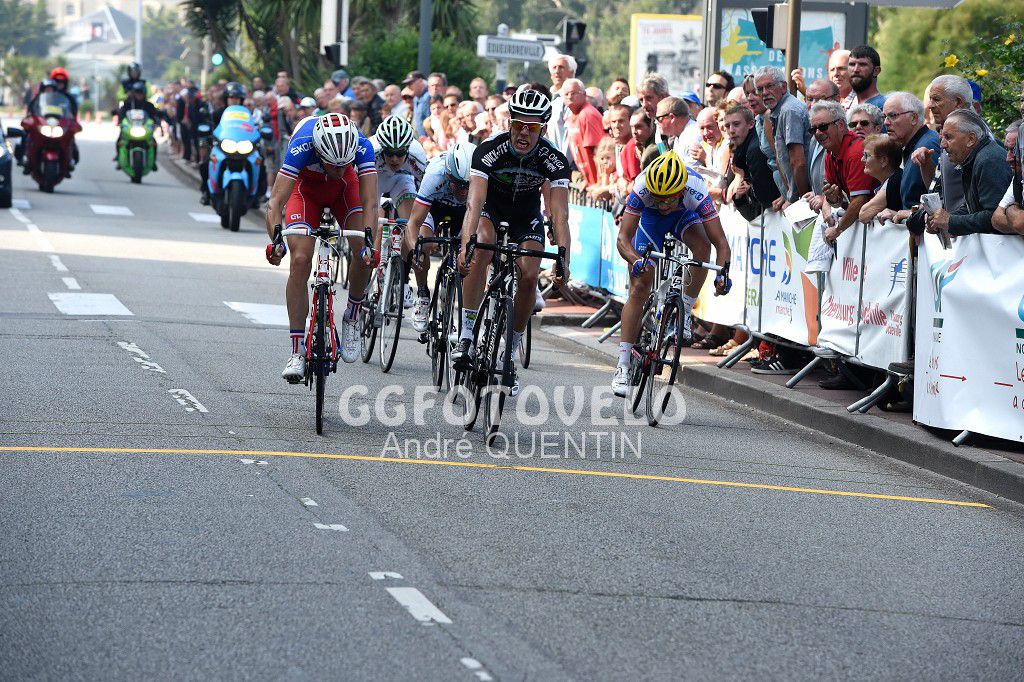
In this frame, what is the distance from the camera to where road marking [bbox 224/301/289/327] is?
50.4ft

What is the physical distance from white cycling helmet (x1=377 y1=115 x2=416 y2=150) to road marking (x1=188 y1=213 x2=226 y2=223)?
16.0m

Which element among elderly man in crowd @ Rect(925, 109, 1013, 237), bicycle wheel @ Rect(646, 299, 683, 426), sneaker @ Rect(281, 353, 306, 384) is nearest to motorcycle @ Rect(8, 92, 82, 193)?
sneaker @ Rect(281, 353, 306, 384)

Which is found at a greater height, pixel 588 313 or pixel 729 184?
pixel 729 184

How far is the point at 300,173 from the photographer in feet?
34.3

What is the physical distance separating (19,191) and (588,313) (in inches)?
725

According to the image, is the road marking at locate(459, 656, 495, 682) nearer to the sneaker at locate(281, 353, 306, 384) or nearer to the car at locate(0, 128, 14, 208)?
the sneaker at locate(281, 353, 306, 384)

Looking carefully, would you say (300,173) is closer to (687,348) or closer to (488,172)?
(488,172)

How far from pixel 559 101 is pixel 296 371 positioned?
9561 millimetres

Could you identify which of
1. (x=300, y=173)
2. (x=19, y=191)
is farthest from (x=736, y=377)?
(x=19, y=191)

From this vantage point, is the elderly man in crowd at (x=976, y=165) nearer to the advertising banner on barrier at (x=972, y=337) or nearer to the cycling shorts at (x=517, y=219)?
the advertising banner on barrier at (x=972, y=337)

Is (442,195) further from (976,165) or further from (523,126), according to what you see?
(976,165)

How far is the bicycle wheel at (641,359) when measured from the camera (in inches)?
440

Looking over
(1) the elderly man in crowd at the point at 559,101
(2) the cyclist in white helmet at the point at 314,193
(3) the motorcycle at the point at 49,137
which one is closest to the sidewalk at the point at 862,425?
(2) the cyclist in white helmet at the point at 314,193

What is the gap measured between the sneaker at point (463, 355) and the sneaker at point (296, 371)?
94 centimetres
